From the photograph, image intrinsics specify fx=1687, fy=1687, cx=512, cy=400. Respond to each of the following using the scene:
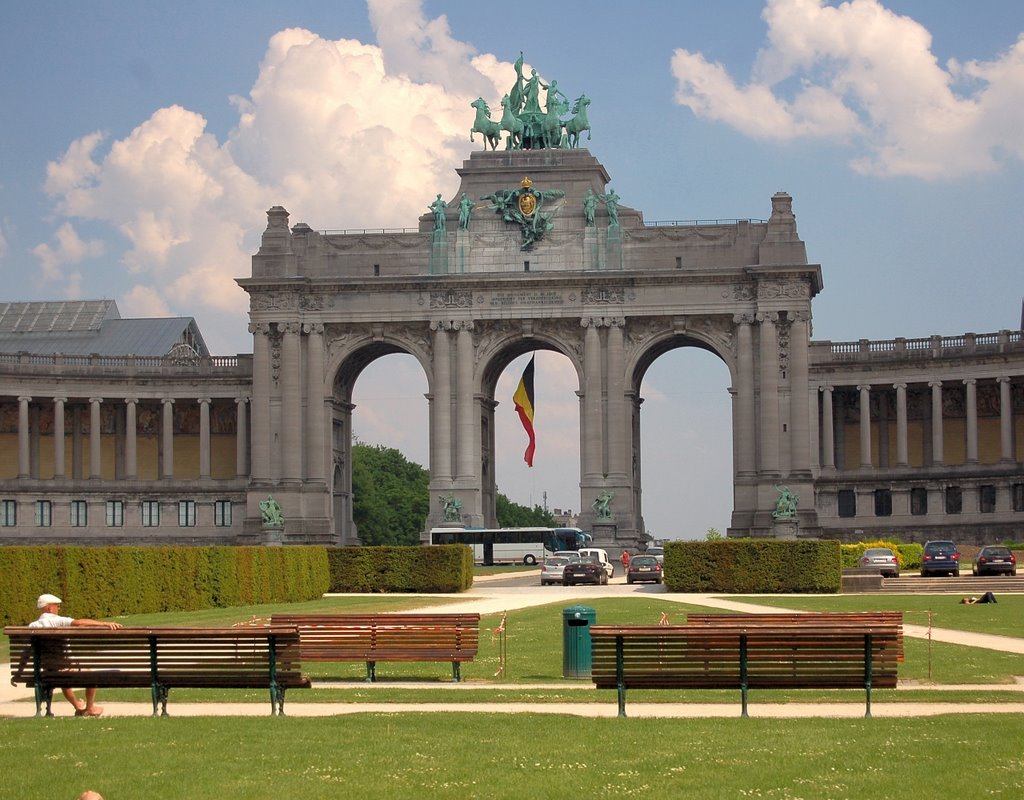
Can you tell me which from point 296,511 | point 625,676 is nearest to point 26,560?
point 625,676

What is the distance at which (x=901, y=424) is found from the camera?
4444 inches

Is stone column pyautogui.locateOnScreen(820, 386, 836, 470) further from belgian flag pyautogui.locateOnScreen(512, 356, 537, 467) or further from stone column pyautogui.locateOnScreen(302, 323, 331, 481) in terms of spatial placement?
stone column pyautogui.locateOnScreen(302, 323, 331, 481)

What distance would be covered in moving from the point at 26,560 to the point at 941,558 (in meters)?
45.0

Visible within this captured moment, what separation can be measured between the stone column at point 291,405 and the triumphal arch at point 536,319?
133mm

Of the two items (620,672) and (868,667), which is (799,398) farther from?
(620,672)

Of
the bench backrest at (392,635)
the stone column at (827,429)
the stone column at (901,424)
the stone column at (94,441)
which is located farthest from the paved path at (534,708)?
the stone column at (94,441)

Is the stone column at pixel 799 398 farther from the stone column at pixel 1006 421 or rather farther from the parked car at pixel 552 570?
the parked car at pixel 552 570

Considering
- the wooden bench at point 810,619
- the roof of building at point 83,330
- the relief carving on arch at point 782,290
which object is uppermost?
the roof of building at point 83,330

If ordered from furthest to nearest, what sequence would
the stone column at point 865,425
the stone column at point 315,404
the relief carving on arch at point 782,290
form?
1. the stone column at point 865,425
2. the stone column at point 315,404
3. the relief carving on arch at point 782,290

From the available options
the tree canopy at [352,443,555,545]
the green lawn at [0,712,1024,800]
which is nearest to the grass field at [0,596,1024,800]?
the green lawn at [0,712,1024,800]

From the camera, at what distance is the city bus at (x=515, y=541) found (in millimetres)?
107250

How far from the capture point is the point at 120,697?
30.0 m

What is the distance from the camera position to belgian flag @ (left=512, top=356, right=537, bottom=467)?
116 meters

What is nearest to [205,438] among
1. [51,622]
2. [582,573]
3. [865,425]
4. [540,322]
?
[540,322]
